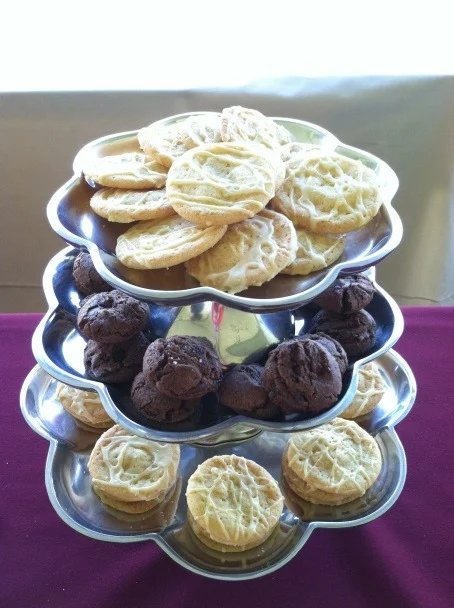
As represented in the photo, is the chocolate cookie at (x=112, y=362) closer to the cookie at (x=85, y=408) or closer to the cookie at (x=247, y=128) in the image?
the cookie at (x=85, y=408)

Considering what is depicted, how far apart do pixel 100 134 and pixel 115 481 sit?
1.10 meters

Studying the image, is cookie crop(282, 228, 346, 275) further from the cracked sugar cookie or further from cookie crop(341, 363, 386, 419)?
cookie crop(341, 363, 386, 419)

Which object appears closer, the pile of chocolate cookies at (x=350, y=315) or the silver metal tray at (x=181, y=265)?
the silver metal tray at (x=181, y=265)

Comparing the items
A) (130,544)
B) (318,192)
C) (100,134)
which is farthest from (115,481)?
(100,134)

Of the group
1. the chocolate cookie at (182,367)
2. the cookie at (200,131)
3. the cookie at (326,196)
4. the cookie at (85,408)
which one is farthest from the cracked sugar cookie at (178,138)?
the cookie at (85,408)

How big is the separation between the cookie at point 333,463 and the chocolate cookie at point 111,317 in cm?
30

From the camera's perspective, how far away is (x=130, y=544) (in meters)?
0.88

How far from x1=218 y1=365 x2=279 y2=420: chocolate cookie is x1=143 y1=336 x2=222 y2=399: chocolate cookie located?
0.02 m

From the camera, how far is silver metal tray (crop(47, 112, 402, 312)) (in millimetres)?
609

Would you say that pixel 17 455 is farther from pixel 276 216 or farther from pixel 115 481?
pixel 276 216

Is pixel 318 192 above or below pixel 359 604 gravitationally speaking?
above

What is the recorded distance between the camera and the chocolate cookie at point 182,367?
0.73 metres

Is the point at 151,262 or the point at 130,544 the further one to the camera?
the point at 130,544

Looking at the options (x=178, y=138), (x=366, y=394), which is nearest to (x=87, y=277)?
(x=178, y=138)
